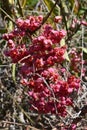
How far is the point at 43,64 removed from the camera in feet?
6.14

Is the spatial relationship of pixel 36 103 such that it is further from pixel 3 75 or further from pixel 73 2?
pixel 3 75

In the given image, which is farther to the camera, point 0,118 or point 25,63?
point 0,118

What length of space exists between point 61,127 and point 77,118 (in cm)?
15

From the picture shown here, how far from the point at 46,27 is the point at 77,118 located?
42 centimetres

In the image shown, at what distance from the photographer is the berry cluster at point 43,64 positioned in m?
1.87

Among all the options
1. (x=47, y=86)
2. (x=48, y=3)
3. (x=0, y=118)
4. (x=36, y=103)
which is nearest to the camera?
(x=47, y=86)

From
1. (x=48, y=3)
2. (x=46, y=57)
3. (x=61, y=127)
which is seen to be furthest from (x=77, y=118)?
(x=48, y=3)

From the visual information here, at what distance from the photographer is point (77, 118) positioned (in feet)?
6.13

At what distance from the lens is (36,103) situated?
1995mm

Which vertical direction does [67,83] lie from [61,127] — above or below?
above

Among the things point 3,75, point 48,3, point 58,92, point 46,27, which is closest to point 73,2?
point 48,3

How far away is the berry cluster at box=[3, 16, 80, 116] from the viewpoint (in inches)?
73.7

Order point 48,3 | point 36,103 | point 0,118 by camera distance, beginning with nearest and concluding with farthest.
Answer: point 36,103
point 48,3
point 0,118

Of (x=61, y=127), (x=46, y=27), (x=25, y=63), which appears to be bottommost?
(x=61, y=127)
